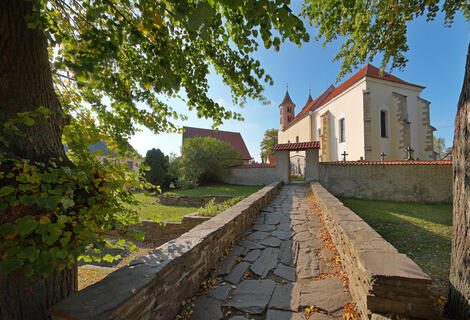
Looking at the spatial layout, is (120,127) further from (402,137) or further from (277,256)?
(402,137)

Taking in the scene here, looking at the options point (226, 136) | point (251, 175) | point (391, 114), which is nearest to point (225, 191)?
point (251, 175)

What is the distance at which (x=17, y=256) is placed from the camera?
906mm

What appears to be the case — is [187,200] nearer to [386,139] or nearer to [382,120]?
[386,139]

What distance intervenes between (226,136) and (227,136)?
170 millimetres

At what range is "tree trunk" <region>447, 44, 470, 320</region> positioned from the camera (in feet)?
5.48

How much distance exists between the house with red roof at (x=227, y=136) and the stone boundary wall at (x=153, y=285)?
22757 mm

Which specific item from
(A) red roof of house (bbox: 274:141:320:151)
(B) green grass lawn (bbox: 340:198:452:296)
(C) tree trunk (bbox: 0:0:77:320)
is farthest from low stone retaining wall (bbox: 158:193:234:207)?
(C) tree trunk (bbox: 0:0:77:320)

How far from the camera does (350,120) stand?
1706 centimetres

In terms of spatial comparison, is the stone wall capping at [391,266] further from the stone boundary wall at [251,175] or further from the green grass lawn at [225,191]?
the stone boundary wall at [251,175]

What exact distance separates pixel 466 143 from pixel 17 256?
11.0ft

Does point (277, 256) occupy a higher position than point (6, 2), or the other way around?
point (6, 2)

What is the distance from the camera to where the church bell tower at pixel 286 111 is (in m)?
32.2

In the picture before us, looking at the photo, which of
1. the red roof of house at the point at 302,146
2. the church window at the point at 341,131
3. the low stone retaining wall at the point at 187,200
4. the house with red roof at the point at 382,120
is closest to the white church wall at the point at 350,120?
the house with red roof at the point at 382,120

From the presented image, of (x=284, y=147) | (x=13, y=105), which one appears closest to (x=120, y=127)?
(x=13, y=105)
